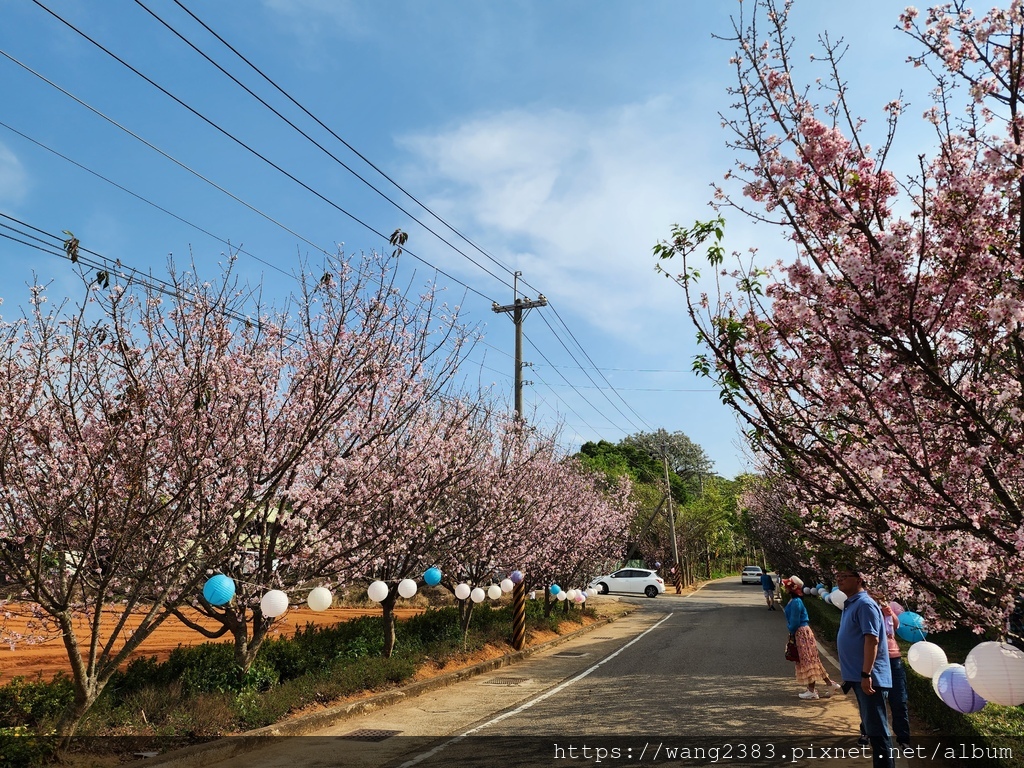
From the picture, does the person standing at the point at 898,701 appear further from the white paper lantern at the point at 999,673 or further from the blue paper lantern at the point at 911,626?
the white paper lantern at the point at 999,673

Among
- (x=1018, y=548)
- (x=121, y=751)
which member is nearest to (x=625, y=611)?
(x=121, y=751)

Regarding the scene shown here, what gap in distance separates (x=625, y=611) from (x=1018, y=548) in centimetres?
2824

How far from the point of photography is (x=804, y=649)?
1086 centimetres

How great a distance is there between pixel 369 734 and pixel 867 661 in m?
6.34

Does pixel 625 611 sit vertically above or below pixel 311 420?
below

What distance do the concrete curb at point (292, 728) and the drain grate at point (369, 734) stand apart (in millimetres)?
611

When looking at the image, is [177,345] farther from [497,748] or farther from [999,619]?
[999,619]

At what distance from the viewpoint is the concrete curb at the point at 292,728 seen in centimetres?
725

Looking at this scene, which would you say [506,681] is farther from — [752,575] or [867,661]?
[752,575]

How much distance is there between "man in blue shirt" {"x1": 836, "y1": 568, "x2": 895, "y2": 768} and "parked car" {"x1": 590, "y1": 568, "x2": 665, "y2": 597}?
34.7 metres

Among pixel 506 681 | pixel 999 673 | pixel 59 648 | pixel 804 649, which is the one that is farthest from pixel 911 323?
pixel 59 648

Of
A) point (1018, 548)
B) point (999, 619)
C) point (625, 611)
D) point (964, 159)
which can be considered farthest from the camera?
point (625, 611)

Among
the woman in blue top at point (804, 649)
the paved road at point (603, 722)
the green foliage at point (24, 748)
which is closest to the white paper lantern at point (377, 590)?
the paved road at point (603, 722)

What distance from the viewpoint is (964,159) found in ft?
14.1
